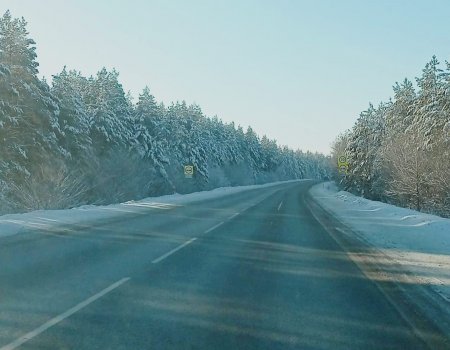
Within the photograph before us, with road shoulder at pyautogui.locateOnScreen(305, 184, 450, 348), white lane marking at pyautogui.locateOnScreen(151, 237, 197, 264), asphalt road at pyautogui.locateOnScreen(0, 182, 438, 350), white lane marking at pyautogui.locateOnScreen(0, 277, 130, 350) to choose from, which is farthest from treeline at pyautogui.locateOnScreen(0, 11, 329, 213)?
white lane marking at pyautogui.locateOnScreen(0, 277, 130, 350)

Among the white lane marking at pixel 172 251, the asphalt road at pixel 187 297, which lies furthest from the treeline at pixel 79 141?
the asphalt road at pixel 187 297

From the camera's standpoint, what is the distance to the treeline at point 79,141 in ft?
117

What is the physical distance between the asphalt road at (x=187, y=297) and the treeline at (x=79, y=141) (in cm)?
1966

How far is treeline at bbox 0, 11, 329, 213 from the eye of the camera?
3562 cm

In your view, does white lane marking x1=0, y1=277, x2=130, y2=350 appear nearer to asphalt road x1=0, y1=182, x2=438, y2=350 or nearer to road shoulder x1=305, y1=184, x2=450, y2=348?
asphalt road x1=0, y1=182, x2=438, y2=350

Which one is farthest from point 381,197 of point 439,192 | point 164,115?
point 164,115

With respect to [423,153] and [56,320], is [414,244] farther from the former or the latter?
[423,153]

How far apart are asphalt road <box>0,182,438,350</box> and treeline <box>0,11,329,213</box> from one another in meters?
19.7

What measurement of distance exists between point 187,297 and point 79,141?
43997 mm

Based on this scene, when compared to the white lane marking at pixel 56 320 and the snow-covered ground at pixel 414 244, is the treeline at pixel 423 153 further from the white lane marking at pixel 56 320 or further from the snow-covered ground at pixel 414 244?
the white lane marking at pixel 56 320

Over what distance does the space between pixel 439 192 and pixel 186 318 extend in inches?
1477

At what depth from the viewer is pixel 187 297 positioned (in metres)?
8.06

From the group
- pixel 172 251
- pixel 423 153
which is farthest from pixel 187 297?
pixel 423 153

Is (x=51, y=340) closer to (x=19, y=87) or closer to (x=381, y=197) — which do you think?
(x=19, y=87)
